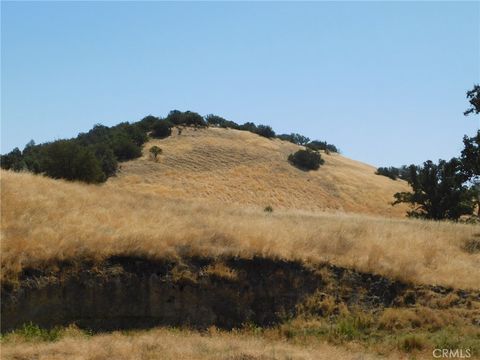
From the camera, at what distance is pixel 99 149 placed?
47.1 metres

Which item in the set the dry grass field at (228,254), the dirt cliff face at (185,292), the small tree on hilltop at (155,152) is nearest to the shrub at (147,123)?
the small tree on hilltop at (155,152)

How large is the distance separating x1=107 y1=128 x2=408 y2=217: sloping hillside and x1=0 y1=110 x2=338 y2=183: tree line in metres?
1.54

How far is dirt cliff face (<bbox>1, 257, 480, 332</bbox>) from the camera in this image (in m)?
10.6

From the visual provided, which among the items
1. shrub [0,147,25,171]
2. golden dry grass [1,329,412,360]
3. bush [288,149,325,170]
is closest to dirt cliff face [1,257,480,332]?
golden dry grass [1,329,412,360]

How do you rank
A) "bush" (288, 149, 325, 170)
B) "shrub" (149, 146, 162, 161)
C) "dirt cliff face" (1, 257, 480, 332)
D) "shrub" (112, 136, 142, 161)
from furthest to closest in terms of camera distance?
1. "bush" (288, 149, 325, 170)
2. "shrub" (149, 146, 162, 161)
3. "shrub" (112, 136, 142, 161)
4. "dirt cliff face" (1, 257, 480, 332)

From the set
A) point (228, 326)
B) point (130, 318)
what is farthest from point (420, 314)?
point (130, 318)

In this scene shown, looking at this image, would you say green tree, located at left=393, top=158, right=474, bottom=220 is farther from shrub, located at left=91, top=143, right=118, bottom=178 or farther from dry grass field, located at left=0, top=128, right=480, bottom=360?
shrub, located at left=91, top=143, right=118, bottom=178

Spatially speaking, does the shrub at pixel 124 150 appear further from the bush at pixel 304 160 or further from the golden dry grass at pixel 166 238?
the golden dry grass at pixel 166 238

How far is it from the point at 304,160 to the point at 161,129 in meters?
17.5

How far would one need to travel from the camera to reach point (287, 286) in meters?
12.7

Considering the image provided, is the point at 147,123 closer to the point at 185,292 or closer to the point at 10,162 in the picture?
the point at 10,162

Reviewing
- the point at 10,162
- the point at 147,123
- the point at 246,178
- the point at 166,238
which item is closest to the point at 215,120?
the point at 147,123

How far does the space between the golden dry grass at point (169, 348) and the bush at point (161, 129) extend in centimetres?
5130

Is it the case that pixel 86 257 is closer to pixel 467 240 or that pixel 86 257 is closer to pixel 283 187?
pixel 467 240
